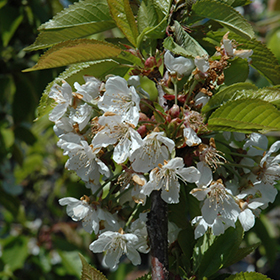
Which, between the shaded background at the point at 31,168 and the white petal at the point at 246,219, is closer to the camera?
the white petal at the point at 246,219

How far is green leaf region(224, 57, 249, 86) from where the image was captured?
1048 millimetres

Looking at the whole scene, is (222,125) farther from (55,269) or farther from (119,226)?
(55,269)

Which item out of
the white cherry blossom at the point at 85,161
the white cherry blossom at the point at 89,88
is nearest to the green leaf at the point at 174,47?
the white cherry blossom at the point at 89,88

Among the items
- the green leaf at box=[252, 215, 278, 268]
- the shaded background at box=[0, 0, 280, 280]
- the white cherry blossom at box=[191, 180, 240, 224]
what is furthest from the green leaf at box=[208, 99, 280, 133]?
the green leaf at box=[252, 215, 278, 268]

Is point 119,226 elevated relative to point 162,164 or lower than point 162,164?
lower

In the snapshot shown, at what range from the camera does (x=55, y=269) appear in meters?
2.68

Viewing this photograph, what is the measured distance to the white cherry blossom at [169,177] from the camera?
85 cm

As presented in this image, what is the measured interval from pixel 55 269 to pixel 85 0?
2.25m

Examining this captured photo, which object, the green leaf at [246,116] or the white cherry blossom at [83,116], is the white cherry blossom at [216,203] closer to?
the green leaf at [246,116]

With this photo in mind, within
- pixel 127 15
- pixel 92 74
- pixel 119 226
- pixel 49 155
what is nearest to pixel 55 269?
pixel 49 155

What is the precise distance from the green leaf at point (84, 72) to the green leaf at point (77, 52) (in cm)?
3

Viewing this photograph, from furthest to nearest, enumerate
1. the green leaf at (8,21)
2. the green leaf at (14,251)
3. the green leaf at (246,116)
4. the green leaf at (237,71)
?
the green leaf at (14,251) → the green leaf at (8,21) → the green leaf at (237,71) → the green leaf at (246,116)

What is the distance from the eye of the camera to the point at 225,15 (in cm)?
100

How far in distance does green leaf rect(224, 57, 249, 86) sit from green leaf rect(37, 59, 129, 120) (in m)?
0.34
